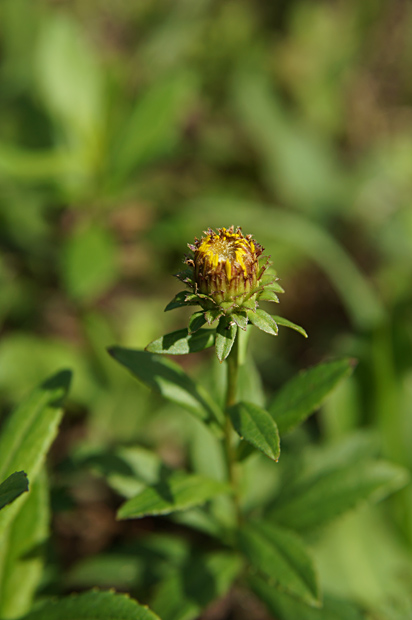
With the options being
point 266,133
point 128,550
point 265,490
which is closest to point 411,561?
point 265,490

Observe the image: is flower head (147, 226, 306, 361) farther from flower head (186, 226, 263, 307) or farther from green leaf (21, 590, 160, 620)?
green leaf (21, 590, 160, 620)

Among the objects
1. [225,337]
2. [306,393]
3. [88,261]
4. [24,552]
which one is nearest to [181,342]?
[225,337]

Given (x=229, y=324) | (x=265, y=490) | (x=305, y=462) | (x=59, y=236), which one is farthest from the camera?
(x=59, y=236)

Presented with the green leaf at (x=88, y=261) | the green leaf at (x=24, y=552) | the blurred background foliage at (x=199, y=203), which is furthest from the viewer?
the green leaf at (x=88, y=261)

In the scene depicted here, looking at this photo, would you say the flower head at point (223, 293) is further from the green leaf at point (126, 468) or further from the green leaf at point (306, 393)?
the green leaf at point (126, 468)

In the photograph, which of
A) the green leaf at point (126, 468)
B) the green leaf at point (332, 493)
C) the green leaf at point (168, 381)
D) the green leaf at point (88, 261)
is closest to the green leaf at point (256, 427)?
the green leaf at point (168, 381)

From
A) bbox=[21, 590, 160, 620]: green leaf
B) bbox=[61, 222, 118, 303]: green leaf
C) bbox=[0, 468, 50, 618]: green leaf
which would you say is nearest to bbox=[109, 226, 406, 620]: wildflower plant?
bbox=[21, 590, 160, 620]: green leaf

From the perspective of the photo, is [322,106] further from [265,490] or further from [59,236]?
[265,490]
